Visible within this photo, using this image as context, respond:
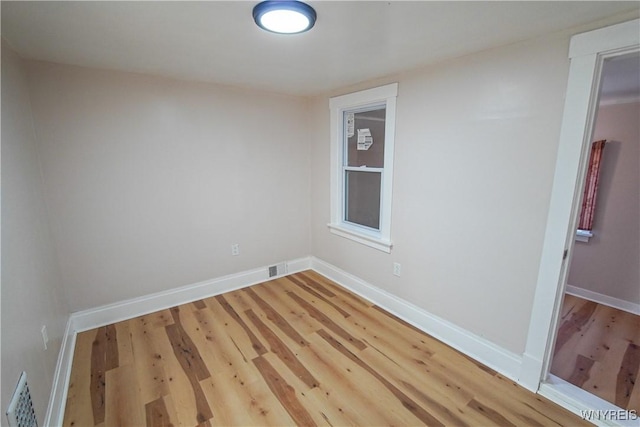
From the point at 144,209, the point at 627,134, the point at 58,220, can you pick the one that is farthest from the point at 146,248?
the point at 627,134

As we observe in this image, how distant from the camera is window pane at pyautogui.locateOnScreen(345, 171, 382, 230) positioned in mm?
3076

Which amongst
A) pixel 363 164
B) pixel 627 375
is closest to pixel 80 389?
pixel 363 164

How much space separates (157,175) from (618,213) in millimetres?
4789

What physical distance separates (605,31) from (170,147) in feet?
10.4

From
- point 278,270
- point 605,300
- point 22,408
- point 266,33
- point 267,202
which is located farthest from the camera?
point 278,270

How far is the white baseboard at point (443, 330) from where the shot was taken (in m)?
2.03

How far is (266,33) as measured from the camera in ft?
5.45

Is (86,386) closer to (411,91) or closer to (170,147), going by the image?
(170,147)

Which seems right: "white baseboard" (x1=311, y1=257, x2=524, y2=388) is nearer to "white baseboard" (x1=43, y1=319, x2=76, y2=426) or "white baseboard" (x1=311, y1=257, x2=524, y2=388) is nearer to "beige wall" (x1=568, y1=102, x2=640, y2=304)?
"beige wall" (x1=568, y1=102, x2=640, y2=304)

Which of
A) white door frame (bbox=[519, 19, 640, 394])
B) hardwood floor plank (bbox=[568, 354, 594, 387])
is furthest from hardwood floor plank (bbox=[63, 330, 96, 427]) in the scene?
hardwood floor plank (bbox=[568, 354, 594, 387])

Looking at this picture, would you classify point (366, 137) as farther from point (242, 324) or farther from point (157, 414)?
point (157, 414)

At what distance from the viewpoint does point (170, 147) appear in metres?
2.72

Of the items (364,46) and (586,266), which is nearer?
(364,46)

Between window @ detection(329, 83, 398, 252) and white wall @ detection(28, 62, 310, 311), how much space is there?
0.59 meters
